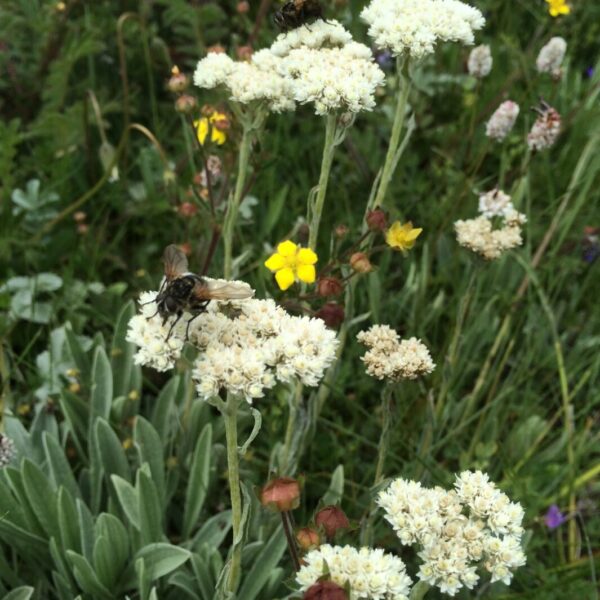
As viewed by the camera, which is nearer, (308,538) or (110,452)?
(308,538)

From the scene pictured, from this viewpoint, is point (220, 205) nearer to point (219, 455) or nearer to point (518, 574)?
point (219, 455)

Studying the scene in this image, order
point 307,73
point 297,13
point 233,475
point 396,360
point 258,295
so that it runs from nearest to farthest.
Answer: point 233,475
point 396,360
point 307,73
point 297,13
point 258,295

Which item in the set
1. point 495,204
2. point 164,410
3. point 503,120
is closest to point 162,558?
point 164,410

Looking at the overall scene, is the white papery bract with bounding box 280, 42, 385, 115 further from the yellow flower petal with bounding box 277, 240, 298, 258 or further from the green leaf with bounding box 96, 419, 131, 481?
the green leaf with bounding box 96, 419, 131, 481

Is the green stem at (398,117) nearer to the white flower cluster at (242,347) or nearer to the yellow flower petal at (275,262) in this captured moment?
the yellow flower petal at (275,262)

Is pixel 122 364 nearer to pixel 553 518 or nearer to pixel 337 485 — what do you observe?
pixel 337 485

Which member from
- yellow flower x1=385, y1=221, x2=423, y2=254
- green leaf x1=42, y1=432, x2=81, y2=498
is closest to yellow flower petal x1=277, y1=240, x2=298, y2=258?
yellow flower x1=385, y1=221, x2=423, y2=254
